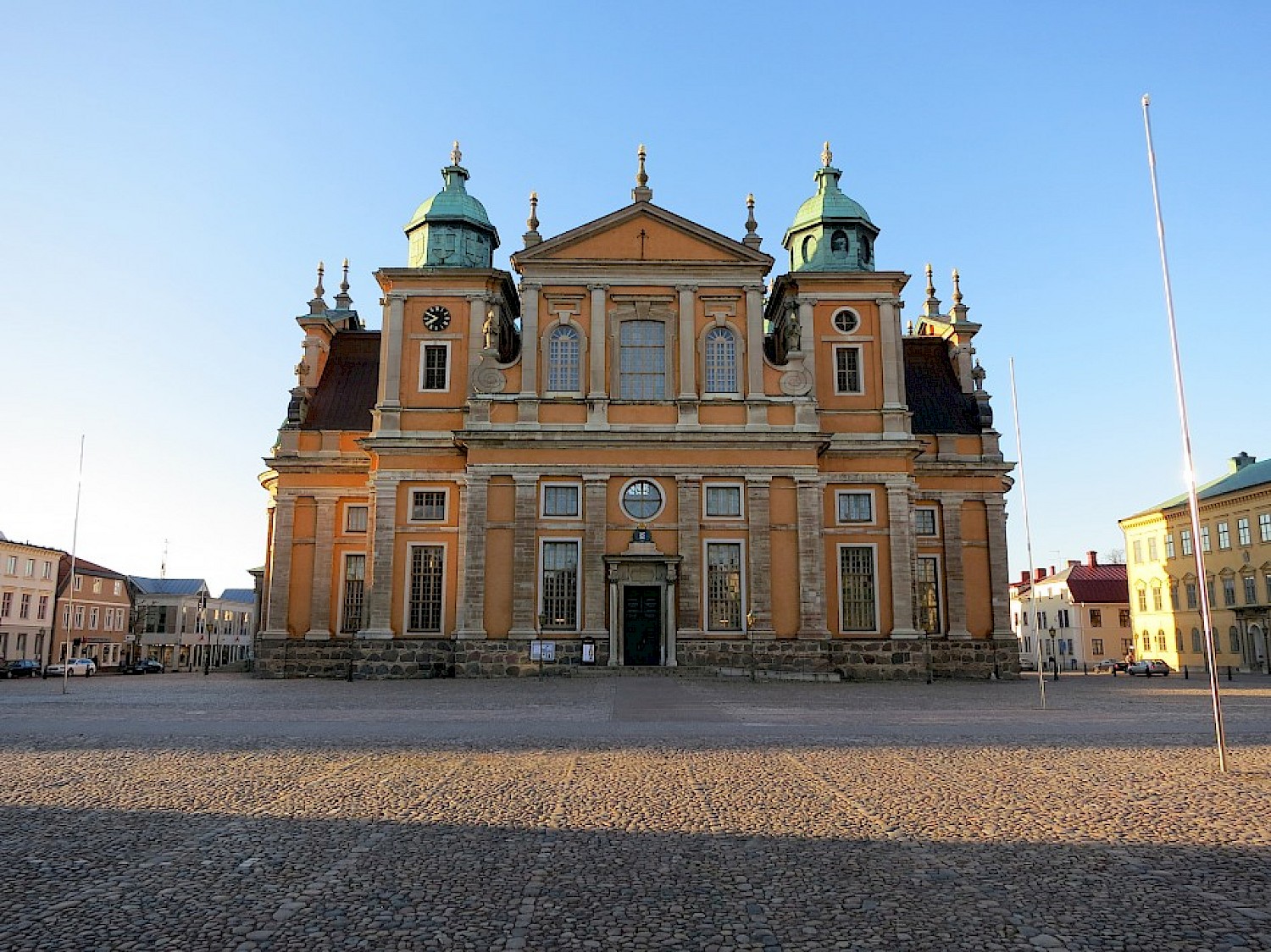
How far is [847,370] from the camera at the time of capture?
132ft

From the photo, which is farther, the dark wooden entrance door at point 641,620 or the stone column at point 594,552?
the dark wooden entrance door at point 641,620

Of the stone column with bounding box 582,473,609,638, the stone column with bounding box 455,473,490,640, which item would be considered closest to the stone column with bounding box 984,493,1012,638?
the stone column with bounding box 582,473,609,638

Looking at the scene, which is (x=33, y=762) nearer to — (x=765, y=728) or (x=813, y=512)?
(x=765, y=728)

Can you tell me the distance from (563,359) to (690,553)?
29.5ft

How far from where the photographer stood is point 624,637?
120 ft

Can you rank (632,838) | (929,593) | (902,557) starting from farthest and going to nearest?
(929,593) → (902,557) → (632,838)

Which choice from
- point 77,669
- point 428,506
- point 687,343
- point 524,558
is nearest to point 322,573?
point 428,506

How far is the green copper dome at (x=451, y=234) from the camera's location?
4262 centimetres

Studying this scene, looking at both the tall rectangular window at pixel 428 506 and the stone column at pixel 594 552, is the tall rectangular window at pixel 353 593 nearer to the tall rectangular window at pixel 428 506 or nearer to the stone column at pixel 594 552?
the tall rectangular window at pixel 428 506

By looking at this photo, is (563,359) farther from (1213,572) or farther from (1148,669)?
(1213,572)

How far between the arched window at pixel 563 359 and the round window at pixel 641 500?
452cm

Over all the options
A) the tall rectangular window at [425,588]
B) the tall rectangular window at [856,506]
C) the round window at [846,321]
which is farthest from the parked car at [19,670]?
the round window at [846,321]

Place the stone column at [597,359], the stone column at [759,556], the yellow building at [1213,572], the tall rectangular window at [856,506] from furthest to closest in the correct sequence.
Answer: the yellow building at [1213,572], the tall rectangular window at [856,506], the stone column at [597,359], the stone column at [759,556]

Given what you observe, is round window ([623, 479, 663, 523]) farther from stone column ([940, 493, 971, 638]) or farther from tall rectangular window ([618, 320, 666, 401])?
stone column ([940, 493, 971, 638])
